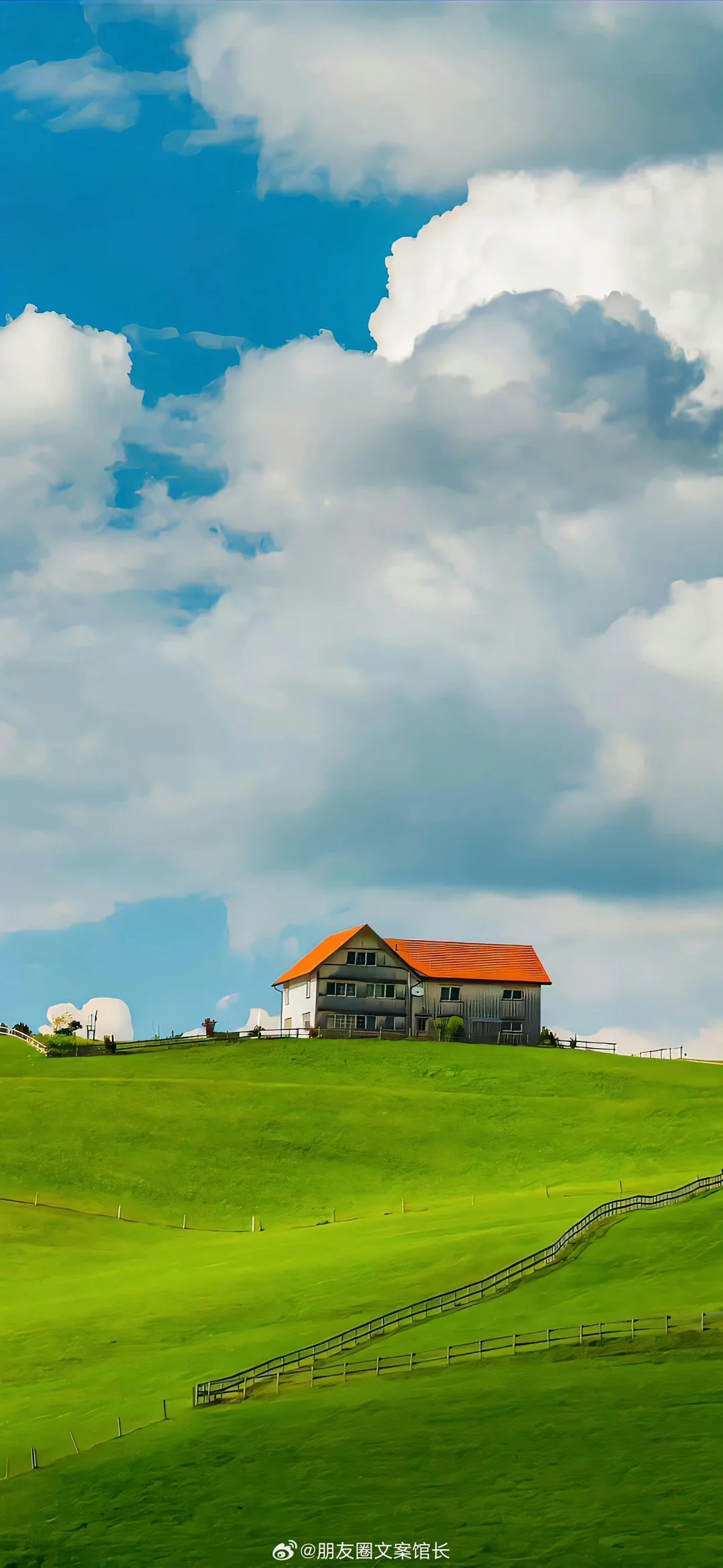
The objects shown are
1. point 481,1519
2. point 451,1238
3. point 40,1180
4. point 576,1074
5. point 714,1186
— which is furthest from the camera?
point 576,1074

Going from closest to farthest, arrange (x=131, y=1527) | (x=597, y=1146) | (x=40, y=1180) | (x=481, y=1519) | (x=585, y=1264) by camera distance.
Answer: (x=481, y=1519) < (x=131, y=1527) < (x=585, y=1264) < (x=40, y=1180) < (x=597, y=1146)

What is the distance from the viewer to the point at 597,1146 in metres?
88.3

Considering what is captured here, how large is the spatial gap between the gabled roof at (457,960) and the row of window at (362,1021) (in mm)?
4280

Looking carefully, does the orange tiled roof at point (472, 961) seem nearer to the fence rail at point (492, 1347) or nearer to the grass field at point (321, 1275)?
the grass field at point (321, 1275)

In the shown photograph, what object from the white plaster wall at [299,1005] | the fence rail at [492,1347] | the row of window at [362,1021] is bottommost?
the fence rail at [492,1347]

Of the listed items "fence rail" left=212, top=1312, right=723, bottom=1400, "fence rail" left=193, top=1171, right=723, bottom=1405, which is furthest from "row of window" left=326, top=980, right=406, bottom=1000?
"fence rail" left=212, top=1312, right=723, bottom=1400

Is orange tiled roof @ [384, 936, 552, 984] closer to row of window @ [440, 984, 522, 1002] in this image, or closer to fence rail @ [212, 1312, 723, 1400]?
row of window @ [440, 984, 522, 1002]

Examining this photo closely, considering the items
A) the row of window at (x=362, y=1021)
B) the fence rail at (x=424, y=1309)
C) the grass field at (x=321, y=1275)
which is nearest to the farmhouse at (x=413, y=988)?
the row of window at (x=362, y=1021)

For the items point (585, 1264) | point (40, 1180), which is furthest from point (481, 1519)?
point (40, 1180)

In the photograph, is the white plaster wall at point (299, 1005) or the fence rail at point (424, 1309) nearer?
the fence rail at point (424, 1309)

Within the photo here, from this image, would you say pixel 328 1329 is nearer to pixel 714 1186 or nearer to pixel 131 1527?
pixel 131 1527

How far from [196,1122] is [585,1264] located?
4156cm

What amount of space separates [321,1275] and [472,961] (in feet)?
246

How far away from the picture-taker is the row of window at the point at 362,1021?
125 metres
